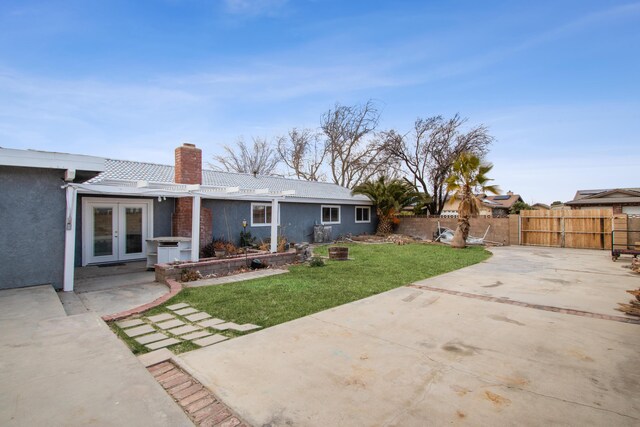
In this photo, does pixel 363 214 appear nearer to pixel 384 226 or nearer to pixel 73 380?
pixel 384 226

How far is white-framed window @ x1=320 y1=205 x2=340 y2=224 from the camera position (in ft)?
58.5

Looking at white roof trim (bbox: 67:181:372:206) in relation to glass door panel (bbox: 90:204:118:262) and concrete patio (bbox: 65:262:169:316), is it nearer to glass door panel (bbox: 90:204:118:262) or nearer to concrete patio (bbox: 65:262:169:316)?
glass door panel (bbox: 90:204:118:262)

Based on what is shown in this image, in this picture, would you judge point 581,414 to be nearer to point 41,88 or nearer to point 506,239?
point 41,88

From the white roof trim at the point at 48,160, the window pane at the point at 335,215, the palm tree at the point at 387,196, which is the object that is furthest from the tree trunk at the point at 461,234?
the white roof trim at the point at 48,160

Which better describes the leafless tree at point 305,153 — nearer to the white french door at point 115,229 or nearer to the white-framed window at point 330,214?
the white-framed window at point 330,214

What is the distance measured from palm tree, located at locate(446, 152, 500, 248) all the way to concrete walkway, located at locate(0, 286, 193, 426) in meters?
15.2

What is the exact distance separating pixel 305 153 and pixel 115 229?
84.7 ft

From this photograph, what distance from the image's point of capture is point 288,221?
52.0 feet

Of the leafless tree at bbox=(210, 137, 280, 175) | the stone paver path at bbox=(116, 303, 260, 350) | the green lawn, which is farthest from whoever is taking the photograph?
the leafless tree at bbox=(210, 137, 280, 175)

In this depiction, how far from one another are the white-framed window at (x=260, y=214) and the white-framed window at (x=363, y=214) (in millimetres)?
7308

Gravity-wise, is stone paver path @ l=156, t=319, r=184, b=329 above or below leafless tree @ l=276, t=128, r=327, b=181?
below

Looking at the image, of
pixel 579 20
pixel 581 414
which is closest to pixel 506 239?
pixel 579 20

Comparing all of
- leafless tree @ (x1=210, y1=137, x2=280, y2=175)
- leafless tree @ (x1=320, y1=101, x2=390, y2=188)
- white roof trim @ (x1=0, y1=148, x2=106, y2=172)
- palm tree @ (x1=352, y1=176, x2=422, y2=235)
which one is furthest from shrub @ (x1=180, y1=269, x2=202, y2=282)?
leafless tree @ (x1=210, y1=137, x2=280, y2=175)

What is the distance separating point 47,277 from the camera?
6422mm
